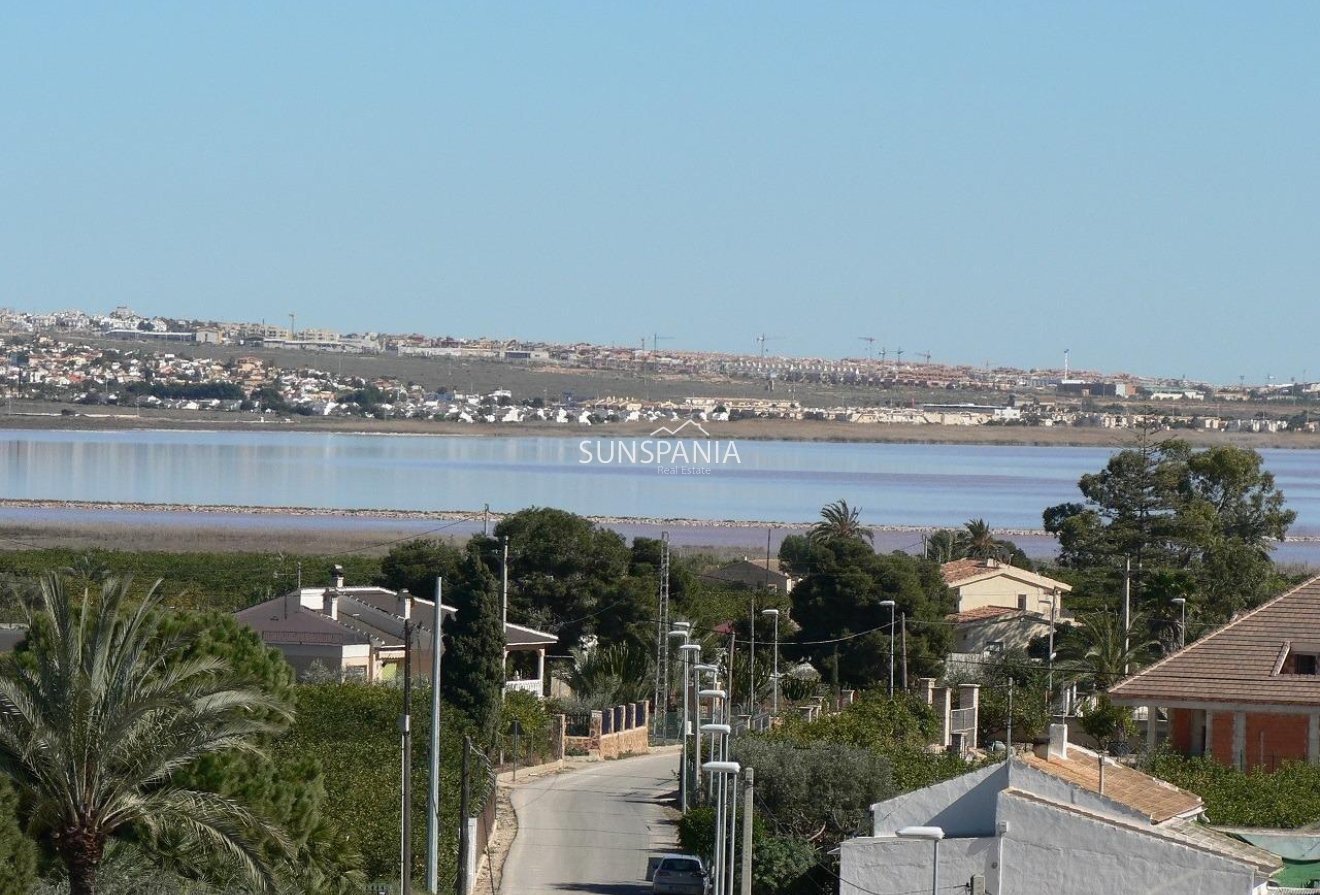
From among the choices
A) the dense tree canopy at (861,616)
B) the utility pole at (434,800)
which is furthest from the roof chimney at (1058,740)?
the dense tree canopy at (861,616)

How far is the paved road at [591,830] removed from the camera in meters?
29.8

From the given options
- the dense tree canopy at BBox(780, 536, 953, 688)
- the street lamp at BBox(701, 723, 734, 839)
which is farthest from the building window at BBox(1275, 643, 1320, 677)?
the dense tree canopy at BBox(780, 536, 953, 688)

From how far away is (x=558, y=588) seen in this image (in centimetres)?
6075

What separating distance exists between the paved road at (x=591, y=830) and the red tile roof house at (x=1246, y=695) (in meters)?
7.57

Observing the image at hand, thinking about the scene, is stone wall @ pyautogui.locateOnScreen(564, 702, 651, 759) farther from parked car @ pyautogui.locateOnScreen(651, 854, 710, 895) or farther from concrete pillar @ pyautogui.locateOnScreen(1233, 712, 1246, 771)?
parked car @ pyautogui.locateOnScreen(651, 854, 710, 895)

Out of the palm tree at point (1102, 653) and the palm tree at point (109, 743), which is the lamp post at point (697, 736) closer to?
the palm tree at point (109, 743)

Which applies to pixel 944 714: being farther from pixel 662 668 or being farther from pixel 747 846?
pixel 747 846

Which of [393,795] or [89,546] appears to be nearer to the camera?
[393,795]

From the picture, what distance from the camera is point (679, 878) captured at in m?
28.5

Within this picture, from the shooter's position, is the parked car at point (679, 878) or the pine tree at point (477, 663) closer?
the parked car at point (679, 878)

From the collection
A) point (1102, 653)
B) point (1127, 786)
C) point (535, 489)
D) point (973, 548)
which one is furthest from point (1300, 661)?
point (535, 489)

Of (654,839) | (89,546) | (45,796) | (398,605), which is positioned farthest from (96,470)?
(45,796)

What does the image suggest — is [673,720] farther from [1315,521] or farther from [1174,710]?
[1315,521]

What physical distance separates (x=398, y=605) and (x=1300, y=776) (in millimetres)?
31266
